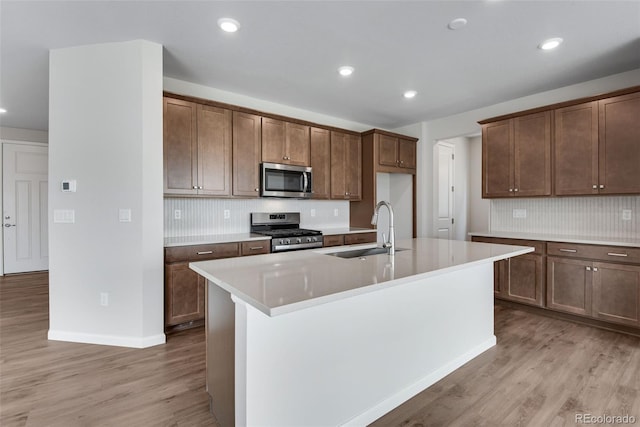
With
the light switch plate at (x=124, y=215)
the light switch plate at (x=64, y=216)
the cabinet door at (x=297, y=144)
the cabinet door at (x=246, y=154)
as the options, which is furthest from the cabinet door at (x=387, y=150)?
the light switch plate at (x=64, y=216)

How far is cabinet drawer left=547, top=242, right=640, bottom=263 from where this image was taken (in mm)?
2893

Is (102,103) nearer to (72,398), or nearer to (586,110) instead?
→ (72,398)

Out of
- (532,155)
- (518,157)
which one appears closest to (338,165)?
(518,157)

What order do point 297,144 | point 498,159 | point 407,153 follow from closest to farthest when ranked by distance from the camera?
1. point 498,159
2. point 297,144
3. point 407,153

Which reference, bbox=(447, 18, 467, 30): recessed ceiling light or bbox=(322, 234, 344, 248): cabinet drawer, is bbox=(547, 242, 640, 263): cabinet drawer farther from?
bbox=(447, 18, 467, 30): recessed ceiling light

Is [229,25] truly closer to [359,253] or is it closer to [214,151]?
[214,151]

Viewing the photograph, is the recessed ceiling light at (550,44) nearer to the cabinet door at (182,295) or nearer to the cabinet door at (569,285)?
the cabinet door at (569,285)

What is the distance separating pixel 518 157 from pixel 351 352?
338cm

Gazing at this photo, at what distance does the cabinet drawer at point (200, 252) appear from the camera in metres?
2.91

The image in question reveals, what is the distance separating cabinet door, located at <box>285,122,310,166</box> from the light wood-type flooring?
7.46ft

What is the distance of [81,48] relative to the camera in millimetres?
2758

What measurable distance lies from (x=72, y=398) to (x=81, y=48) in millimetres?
2772

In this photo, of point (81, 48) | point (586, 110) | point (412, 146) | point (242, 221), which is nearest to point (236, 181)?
point (242, 221)

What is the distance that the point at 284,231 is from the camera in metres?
3.87
